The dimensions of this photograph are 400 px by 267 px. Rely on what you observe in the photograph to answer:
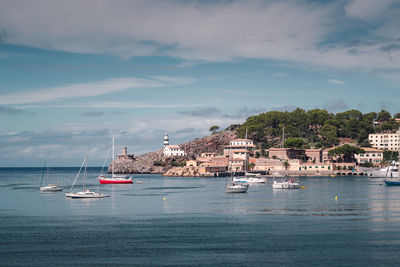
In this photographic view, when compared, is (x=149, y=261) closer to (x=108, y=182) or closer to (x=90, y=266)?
(x=90, y=266)

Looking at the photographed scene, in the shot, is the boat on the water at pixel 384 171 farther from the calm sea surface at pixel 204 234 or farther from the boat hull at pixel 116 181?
the calm sea surface at pixel 204 234

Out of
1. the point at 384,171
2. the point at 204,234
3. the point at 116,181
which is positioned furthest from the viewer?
the point at 384,171

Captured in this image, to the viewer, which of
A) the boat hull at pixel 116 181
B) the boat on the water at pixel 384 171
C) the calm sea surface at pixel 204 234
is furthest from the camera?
the boat on the water at pixel 384 171

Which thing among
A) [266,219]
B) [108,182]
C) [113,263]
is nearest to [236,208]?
[266,219]

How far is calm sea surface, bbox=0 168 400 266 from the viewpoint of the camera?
129 feet

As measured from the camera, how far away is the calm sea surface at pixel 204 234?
39188 millimetres

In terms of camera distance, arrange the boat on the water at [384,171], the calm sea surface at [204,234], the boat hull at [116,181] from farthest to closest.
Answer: the boat on the water at [384,171] → the boat hull at [116,181] → the calm sea surface at [204,234]

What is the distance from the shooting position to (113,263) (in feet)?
124

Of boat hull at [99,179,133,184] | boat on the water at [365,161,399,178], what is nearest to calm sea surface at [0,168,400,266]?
boat hull at [99,179,133,184]

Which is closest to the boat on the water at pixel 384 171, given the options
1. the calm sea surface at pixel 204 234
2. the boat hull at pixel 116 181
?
the boat hull at pixel 116 181

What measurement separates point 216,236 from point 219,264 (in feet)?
37.0

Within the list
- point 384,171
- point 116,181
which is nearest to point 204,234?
point 116,181

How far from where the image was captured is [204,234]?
4981 centimetres

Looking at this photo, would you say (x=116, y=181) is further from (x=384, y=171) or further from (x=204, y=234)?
(x=204, y=234)
